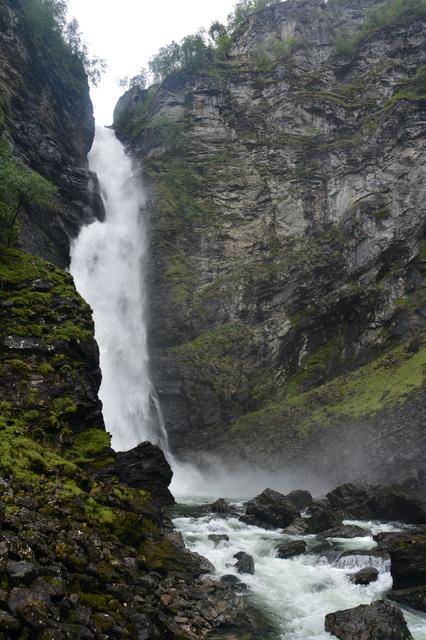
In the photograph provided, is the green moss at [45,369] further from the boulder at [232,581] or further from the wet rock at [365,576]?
the wet rock at [365,576]

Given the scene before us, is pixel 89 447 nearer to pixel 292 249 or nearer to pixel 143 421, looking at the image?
pixel 143 421

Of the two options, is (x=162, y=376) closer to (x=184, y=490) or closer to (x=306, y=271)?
(x=184, y=490)

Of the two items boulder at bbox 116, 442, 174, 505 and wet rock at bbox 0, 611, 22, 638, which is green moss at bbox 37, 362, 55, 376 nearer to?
boulder at bbox 116, 442, 174, 505

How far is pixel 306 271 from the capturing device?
4994 centimetres

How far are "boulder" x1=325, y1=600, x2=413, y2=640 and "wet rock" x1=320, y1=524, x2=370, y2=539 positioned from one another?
9.30m

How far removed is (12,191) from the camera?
2503cm

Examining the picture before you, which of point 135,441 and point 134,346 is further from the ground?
point 134,346

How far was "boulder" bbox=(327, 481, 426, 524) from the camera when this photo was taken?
24525 mm

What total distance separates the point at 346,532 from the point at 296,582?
6380mm

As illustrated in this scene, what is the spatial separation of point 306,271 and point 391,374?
13.9 meters

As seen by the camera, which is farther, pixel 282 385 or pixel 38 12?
pixel 38 12

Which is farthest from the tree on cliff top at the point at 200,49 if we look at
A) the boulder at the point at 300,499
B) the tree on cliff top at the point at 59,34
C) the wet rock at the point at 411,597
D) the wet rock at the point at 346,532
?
the wet rock at the point at 411,597

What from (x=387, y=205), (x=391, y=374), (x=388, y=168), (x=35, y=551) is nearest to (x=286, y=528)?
(x=35, y=551)

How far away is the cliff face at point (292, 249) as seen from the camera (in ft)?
136
